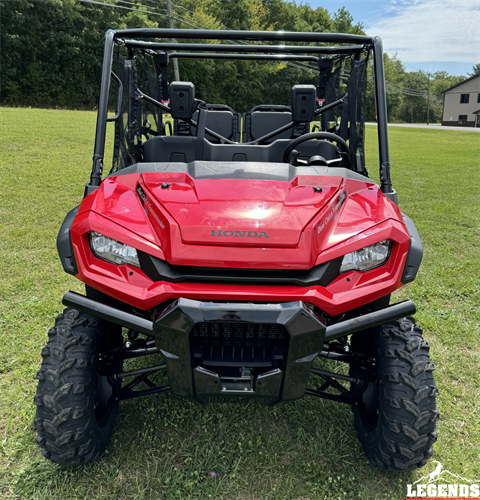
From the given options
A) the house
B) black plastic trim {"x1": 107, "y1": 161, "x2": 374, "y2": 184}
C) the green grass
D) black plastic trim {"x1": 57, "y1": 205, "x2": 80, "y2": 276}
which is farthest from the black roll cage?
the house

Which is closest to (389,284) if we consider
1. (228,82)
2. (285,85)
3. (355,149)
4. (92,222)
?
(92,222)

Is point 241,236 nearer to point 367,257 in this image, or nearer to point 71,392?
point 367,257

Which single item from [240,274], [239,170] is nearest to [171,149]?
[239,170]

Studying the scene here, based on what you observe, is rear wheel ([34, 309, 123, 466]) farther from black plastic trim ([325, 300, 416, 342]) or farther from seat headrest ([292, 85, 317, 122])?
seat headrest ([292, 85, 317, 122])

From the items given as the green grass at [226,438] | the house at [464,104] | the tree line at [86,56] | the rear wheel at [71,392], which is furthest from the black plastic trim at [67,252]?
the house at [464,104]

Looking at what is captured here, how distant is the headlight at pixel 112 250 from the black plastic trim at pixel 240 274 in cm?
6

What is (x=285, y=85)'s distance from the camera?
1302 inches

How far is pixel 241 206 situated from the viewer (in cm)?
174

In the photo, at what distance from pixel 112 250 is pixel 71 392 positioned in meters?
0.59

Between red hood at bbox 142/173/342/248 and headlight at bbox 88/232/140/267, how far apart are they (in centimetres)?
22

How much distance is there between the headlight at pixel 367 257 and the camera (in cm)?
165

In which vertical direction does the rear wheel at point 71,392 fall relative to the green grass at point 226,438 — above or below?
above

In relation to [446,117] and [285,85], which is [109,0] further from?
[446,117]

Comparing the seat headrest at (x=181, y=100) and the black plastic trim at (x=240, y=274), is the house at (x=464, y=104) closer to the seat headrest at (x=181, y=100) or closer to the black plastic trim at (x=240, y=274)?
the seat headrest at (x=181, y=100)
